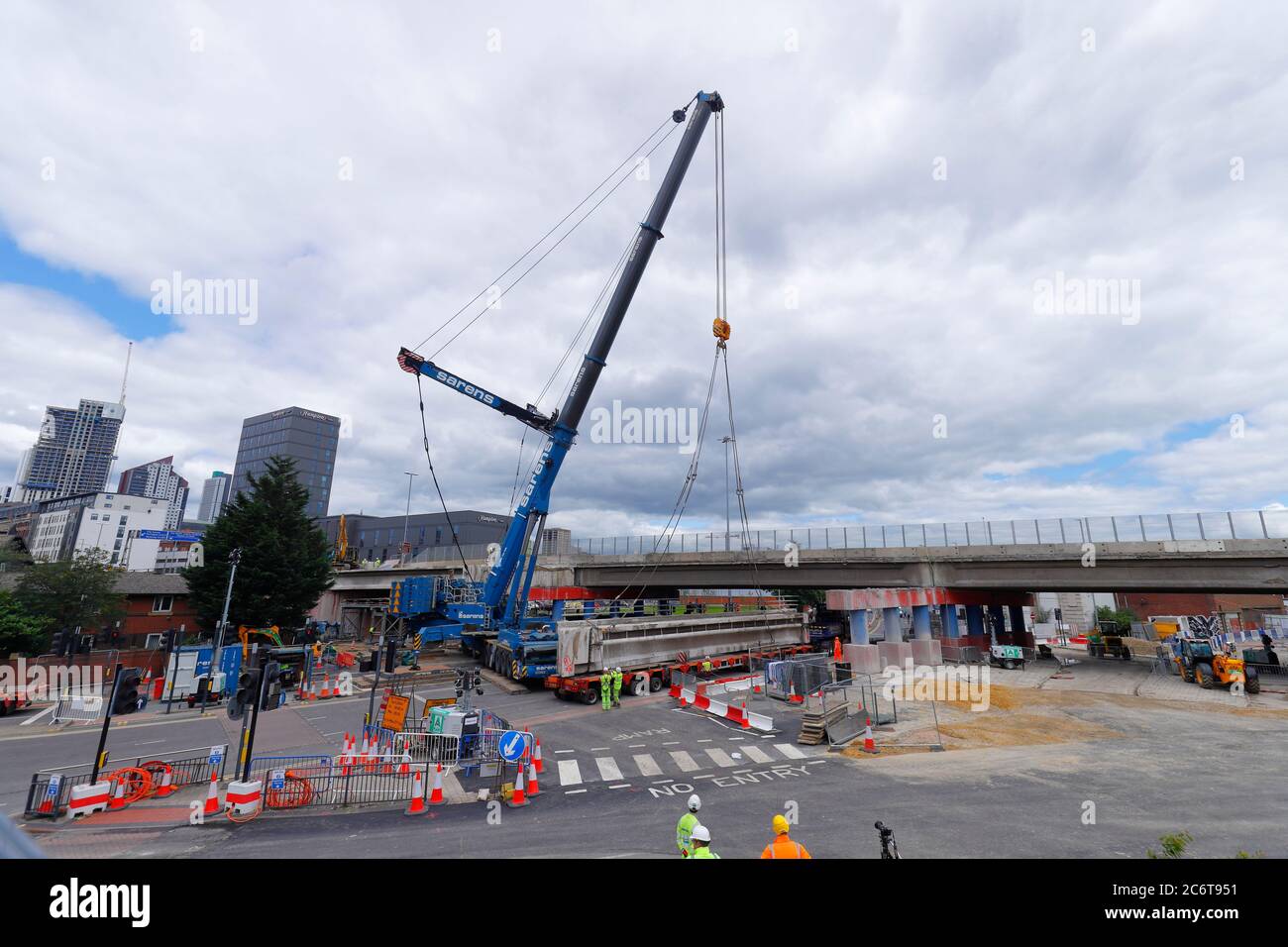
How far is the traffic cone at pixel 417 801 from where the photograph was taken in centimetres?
1232

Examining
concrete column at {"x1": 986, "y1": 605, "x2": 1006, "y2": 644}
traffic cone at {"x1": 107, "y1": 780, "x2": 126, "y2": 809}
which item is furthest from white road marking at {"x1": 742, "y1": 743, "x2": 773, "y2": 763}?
concrete column at {"x1": 986, "y1": 605, "x2": 1006, "y2": 644}

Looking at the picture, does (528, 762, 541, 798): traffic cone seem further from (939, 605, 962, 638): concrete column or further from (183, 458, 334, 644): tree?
(939, 605, 962, 638): concrete column

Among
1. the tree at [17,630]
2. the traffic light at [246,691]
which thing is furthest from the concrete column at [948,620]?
the tree at [17,630]

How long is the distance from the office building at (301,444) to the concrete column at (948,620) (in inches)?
6308

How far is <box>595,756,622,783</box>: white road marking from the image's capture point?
14.3 meters

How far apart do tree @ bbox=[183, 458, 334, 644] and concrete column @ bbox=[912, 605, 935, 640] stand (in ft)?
126

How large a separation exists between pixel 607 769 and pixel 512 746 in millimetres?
2655

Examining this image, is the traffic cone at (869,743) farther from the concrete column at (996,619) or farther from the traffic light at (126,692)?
the concrete column at (996,619)

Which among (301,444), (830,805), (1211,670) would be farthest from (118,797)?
(301,444)

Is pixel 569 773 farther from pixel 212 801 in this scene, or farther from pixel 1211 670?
pixel 1211 670
